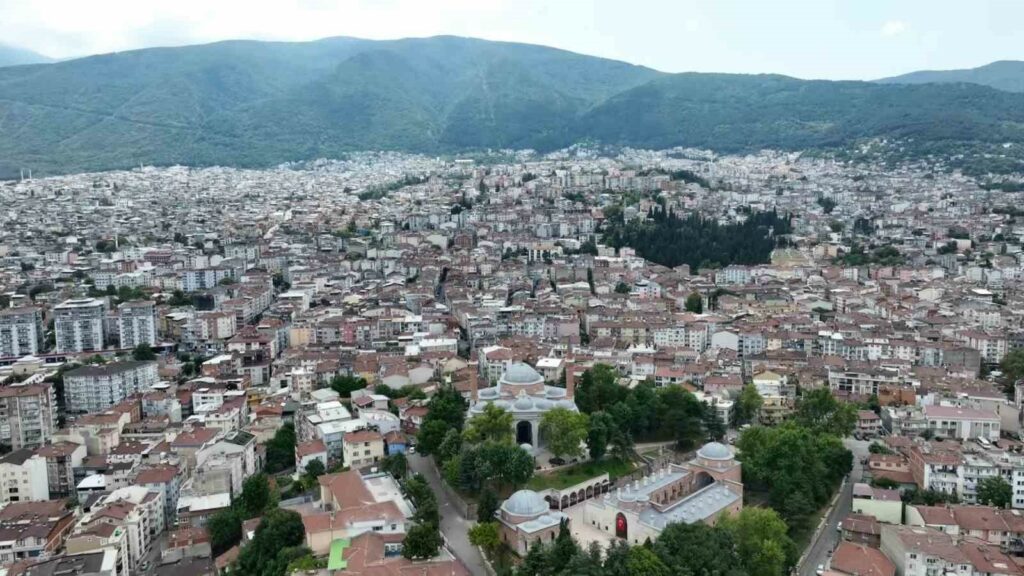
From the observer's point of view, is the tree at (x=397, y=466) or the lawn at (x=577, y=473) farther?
the tree at (x=397, y=466)

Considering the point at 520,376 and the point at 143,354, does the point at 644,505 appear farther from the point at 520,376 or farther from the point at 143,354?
the point at 143,354

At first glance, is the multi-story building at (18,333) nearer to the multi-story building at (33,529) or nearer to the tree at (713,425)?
the multi-story building at (33,529)

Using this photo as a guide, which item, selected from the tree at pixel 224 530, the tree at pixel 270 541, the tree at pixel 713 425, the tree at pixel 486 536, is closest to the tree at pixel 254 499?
the tree at pixel 224 530

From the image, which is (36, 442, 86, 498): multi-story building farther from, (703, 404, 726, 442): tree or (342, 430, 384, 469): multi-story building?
(703, 404, 726, 442): tree

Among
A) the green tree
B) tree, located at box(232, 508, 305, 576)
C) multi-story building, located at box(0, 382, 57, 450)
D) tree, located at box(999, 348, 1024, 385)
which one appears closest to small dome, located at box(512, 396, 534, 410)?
tree, located at box(232, 508, 305, 576)

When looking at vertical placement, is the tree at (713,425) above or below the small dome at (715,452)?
below

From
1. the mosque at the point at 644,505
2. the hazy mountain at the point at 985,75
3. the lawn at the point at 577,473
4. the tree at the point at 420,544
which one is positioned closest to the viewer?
the tree at the point at 420,544
